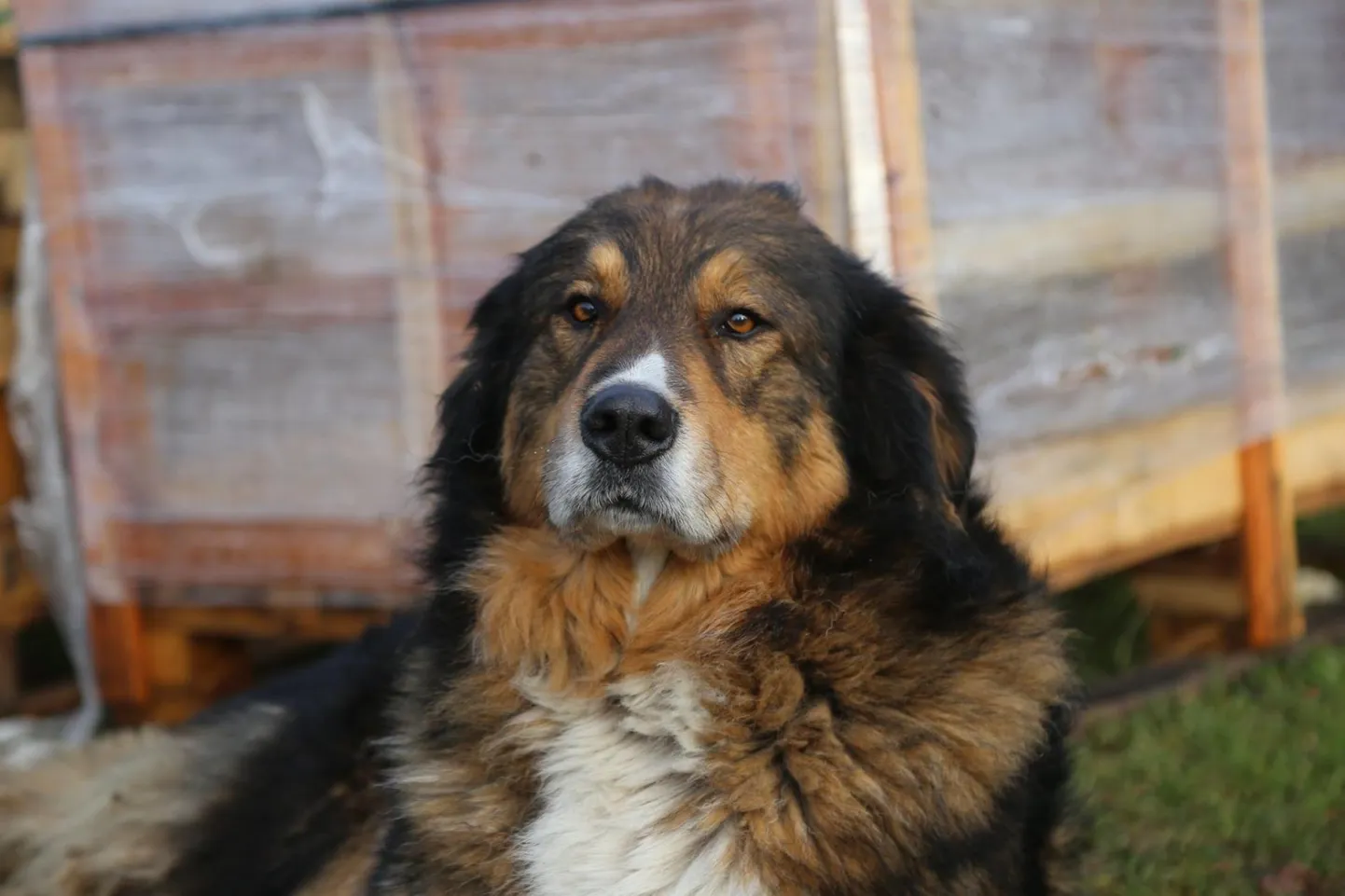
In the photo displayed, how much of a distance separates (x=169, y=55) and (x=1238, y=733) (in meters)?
4.23

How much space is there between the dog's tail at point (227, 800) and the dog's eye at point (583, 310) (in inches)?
36.7

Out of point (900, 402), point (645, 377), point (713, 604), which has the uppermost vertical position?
point (645, 377)

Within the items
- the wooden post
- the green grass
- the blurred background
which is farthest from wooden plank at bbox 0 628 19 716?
the wooden post

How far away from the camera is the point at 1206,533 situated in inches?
221

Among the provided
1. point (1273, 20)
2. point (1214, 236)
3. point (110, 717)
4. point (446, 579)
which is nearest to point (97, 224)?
point (110, 717)

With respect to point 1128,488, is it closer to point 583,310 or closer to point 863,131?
point 863,131

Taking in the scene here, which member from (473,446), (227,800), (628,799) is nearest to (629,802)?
(628,799)

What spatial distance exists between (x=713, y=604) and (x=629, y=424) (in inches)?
16.6

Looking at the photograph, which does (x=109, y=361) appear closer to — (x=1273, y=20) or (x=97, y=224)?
(x=97, y=224)

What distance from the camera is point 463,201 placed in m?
4.61

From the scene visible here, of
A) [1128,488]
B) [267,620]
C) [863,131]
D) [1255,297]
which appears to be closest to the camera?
[863,131]

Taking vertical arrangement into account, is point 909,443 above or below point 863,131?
below

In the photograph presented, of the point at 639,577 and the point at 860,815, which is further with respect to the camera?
the point at 639,577

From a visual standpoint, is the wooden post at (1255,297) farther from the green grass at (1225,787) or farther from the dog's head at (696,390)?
the dog's head at (696,390)
